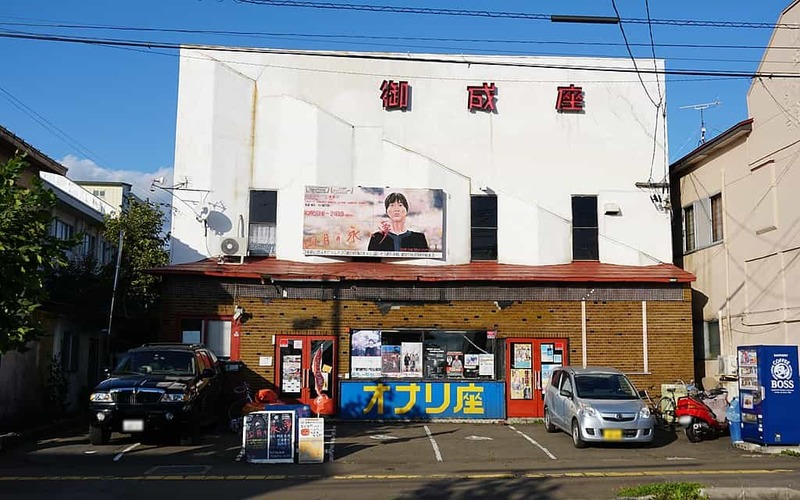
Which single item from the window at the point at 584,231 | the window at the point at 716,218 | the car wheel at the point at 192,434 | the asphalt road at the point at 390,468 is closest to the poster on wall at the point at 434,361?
the asphalt road at the point at 390,468

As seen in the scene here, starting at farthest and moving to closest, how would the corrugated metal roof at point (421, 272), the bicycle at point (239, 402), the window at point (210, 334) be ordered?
the window at point (210, 334) → the corrugated metal roof at point (421, 272) → the bicycle at point (239, 402)

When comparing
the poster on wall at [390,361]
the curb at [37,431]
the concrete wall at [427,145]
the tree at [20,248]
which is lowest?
the curb at [37,431]

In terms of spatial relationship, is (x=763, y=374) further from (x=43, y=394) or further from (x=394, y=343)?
(x=43, y=394)

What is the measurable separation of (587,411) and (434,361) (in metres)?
5.86

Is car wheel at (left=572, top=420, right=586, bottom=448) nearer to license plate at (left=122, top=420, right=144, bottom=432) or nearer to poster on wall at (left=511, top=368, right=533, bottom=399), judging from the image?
poster on wall at (left=511, top=368, right=533, bottom=399)

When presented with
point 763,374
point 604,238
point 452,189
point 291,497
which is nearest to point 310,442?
point 291,497

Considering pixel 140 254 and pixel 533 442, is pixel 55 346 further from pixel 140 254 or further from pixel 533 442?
pixel 533 442

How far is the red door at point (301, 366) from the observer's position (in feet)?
66.9

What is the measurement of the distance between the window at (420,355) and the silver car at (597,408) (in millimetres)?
2934

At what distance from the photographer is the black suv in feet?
47.9

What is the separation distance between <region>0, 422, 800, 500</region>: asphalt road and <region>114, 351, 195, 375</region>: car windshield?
4.88 ft

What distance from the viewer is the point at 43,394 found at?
19.8m

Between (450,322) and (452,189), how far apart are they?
164 inches

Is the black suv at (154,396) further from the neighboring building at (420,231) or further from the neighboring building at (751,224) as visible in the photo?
the neighboring building at (751,224)
